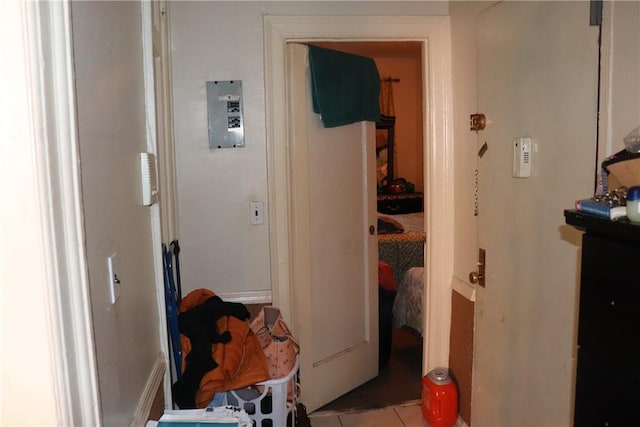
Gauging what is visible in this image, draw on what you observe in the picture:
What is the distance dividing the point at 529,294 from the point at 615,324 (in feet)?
3.43

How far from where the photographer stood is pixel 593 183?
155 centimetres

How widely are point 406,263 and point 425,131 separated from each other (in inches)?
64.0

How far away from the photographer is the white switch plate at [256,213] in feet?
8.20

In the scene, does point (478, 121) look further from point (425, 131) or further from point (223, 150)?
point (223, 150)

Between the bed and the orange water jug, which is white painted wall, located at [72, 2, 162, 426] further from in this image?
the bed

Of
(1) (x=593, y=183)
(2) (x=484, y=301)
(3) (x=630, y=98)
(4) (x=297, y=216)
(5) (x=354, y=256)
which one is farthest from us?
(5) (x=354, y=256)

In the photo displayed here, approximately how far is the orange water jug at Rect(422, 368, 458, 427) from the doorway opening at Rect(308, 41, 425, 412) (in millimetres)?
415

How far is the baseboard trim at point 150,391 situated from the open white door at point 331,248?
102 cm

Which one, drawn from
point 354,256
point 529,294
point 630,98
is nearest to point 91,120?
point 630,98

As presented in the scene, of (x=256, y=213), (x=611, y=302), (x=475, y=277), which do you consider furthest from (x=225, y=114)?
(x=611, y=302)

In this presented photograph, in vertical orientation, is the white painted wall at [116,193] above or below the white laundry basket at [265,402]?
above

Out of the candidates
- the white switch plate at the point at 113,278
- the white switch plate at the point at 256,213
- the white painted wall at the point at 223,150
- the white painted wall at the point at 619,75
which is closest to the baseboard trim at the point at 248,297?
the white painted wall at the point at 223,150

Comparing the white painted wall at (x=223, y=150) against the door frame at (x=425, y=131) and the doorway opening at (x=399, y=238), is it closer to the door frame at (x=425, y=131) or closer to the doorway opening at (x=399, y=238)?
the door frame at (x=425, y=131)

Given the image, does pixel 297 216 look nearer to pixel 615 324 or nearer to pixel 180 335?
pixel 180 335
